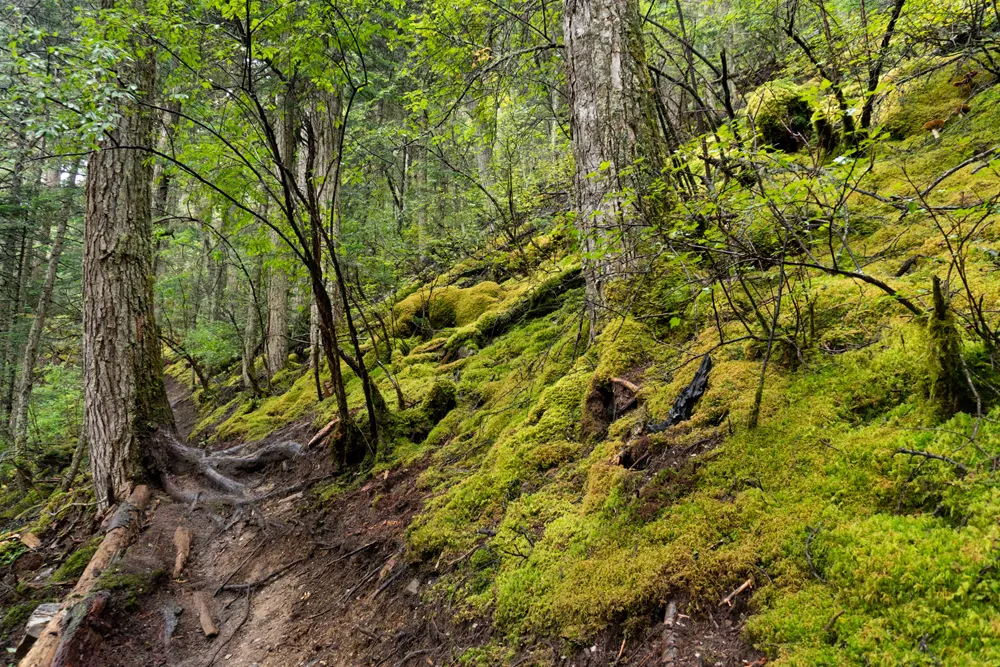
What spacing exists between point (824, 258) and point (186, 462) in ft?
24.1

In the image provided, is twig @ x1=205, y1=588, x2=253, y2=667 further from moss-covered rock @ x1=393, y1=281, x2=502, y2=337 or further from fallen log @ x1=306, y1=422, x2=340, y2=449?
moss-covered rock @ x1=393, y1=281, x2=502, y2=337

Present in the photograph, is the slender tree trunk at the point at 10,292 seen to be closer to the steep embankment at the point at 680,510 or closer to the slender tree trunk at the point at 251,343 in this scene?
the slender tree trunk at the point at 251,343

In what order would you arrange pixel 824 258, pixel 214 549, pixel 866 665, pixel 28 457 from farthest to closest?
pixel 28 457
pixel 214 549
pixel 824 258
pixel 866 665

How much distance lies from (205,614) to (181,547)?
51.3 inches

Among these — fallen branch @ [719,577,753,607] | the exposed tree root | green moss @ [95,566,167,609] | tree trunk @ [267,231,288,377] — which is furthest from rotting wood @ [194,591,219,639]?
tree trunk @ [267,231,288,377]

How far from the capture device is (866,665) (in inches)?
57.9

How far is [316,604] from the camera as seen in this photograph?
3.75 meters

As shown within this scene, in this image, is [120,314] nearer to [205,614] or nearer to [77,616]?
[77,616]

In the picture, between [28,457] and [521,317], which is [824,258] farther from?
[28,457]

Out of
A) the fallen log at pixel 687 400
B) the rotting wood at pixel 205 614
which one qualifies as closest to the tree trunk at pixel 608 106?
the fallen log at pixel 687 400

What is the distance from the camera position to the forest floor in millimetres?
2078

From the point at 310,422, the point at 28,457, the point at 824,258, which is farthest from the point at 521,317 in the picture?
the point at 28,457

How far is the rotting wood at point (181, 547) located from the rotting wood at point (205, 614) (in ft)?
1.64

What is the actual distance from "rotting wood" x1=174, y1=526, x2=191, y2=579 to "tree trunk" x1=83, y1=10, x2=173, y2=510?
109 cm
